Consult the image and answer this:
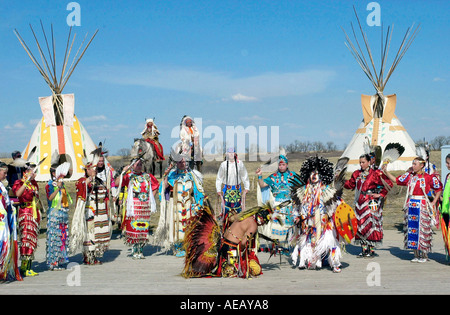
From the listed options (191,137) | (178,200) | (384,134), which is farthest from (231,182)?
(384,134)

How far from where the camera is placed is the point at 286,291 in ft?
19.8

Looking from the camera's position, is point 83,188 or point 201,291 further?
point 83,188

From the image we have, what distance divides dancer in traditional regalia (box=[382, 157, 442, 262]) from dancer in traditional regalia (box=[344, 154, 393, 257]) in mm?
288

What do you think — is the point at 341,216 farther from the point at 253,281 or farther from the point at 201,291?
the point at 201,291

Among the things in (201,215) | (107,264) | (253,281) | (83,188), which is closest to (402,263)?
(253,281)

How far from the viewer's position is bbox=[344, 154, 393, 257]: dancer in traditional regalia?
8.39 meters

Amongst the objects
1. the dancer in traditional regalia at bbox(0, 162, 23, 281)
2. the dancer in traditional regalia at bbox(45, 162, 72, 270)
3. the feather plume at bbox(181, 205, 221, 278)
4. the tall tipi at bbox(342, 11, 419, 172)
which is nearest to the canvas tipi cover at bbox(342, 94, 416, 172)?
the tall tipi at bbox(342, 11, 419, 172)

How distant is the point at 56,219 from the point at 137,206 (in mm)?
1445

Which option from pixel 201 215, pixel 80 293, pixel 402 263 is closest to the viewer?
pixel 80 293

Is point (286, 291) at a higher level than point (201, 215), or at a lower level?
lower

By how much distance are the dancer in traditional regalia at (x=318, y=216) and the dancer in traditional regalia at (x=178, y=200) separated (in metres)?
2.16

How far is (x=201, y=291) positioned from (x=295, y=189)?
2503mm

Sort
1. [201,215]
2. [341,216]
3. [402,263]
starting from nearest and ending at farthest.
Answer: [201,215], [341,216], [402,263]

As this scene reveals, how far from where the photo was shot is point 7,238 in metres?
6.72
